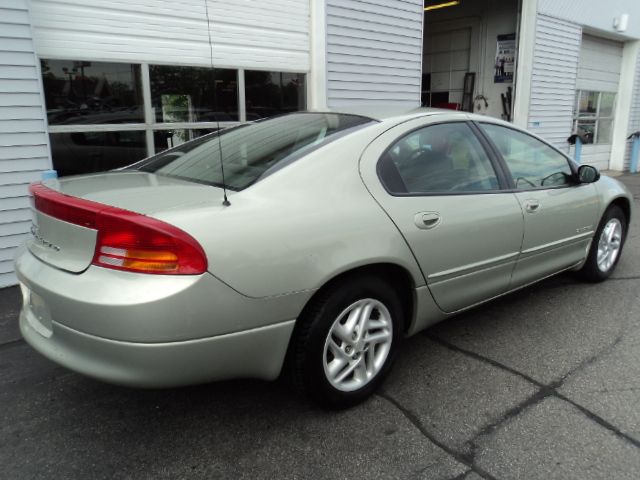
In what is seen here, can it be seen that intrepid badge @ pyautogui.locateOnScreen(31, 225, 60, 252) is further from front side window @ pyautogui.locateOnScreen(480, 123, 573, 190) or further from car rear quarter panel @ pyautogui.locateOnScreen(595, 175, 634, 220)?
car rear quarter panel @ pyautogui.locateOnScreen(595, 175, 634, 220)

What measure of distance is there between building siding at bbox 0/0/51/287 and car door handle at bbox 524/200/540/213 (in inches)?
158

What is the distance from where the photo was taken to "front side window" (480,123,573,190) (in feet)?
11.3

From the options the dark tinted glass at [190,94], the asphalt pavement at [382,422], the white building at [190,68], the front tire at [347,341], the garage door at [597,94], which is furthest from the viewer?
the garage door at [597,94]

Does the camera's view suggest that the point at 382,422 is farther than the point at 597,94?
No

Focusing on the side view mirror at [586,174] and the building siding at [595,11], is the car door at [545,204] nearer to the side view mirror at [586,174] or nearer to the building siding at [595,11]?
the side view mirror at [586,174]

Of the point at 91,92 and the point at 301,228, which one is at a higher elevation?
the point at 91,92

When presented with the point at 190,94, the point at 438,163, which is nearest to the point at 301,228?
the point at 438,163

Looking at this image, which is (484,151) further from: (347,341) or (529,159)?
(347,341)

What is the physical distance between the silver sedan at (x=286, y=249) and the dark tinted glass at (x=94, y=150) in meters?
2.28

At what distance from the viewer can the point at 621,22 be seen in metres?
11.8

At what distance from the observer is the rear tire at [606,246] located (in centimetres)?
431

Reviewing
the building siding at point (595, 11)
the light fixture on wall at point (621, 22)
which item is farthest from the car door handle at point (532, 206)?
the light fixture on wall at point (621, 22)

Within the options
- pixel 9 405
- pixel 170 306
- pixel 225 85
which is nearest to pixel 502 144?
pixel 170 306

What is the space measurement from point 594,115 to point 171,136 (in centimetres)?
1102
